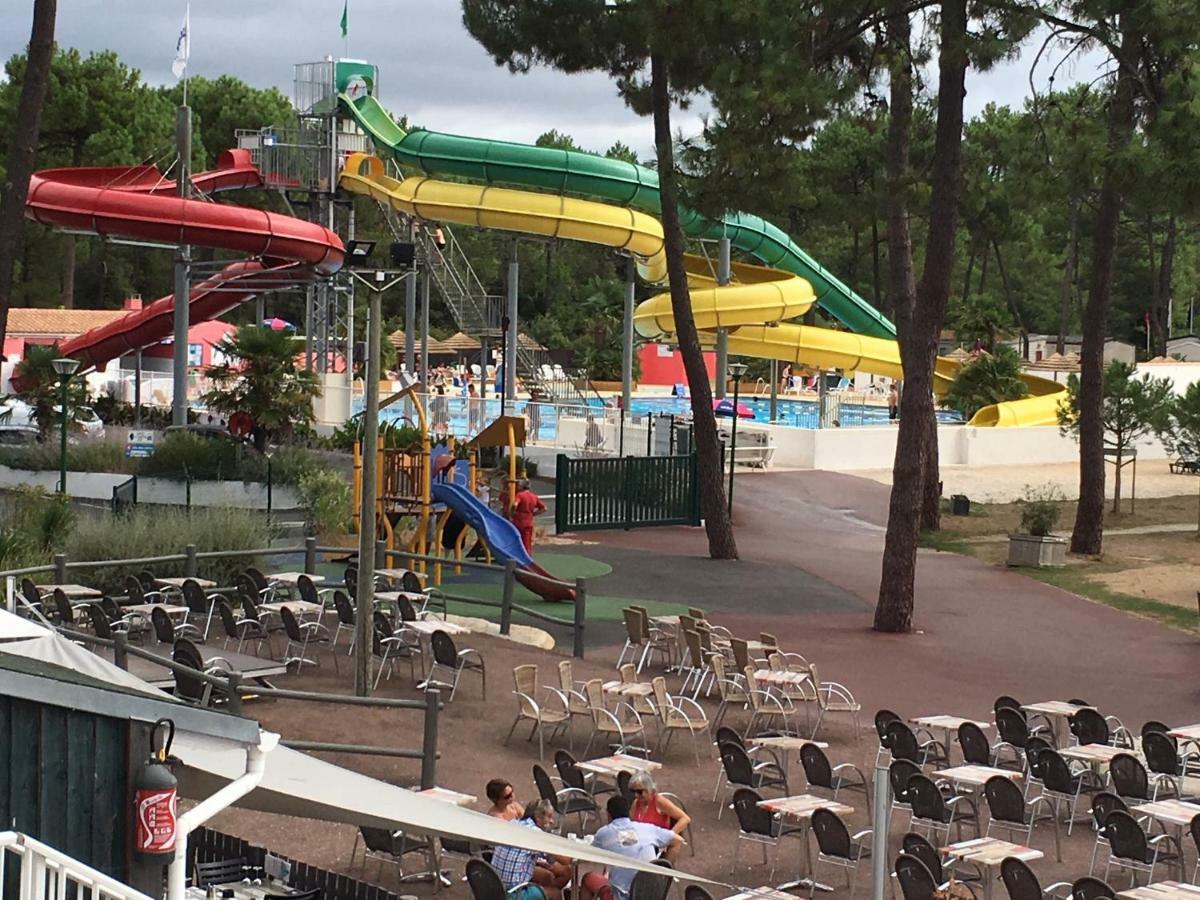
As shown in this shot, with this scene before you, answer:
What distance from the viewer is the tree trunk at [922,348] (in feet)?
72.8

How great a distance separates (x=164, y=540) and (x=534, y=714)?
8464mm

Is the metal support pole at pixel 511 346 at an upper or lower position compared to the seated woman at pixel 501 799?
upper

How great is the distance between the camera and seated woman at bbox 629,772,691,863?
443 inches

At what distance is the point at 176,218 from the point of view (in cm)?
3481

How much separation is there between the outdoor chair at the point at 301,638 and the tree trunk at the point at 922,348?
7795 mm

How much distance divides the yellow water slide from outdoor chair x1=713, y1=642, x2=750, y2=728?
23402mm

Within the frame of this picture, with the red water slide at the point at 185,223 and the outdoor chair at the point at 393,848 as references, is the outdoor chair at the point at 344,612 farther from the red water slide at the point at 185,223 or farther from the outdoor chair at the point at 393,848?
the red water slide at the point at 185,223

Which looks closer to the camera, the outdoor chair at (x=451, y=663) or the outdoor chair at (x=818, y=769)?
the outdoor chair at (x=818, y=769)

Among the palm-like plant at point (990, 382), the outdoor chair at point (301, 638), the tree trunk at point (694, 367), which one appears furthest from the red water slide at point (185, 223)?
the palm-like plant at point (990, 382)

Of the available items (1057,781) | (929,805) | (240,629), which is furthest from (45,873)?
(240,629)

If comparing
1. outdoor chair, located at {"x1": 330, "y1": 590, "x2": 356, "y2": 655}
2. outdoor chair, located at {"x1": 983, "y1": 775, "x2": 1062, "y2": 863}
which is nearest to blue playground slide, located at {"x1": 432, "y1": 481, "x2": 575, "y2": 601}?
outdoor chair, located at {"x1": 330, "y1": 590, "x2": 356, "y2": 655}

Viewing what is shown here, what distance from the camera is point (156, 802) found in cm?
664

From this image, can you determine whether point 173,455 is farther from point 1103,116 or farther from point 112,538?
point 1103,116

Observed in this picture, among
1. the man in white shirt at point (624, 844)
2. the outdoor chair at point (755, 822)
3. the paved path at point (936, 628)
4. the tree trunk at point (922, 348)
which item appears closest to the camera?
the man in white shirt at point (624, 844)
